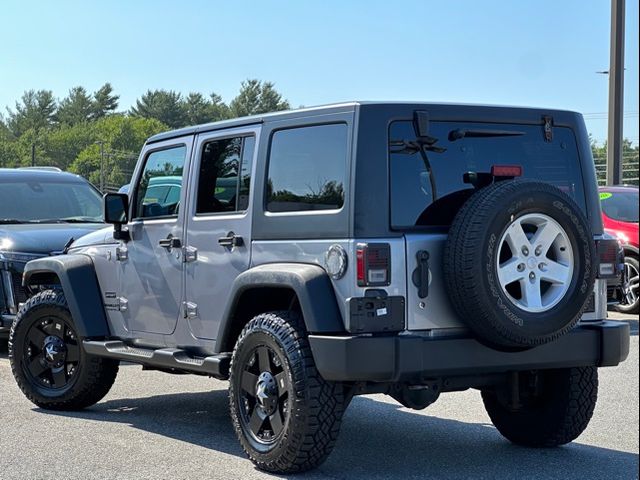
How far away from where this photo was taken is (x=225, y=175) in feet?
21.8

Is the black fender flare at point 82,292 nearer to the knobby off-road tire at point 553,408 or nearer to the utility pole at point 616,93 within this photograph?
the knobby off-road tire at point 553,408

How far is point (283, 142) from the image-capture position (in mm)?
6199

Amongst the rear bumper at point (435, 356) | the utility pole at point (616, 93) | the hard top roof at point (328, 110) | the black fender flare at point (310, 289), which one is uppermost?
the utility pole at point (616, 93)

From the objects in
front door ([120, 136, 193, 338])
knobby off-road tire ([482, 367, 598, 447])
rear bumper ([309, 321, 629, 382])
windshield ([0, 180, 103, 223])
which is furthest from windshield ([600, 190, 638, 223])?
rear bumper ([309, 321, 629, 382])

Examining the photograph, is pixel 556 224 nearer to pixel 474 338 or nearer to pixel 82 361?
pixel 474 338

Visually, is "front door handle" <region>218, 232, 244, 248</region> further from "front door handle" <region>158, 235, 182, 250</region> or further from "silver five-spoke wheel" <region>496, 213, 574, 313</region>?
"silver five-spoke wheel" <region>496, 213, 574, 313</region>

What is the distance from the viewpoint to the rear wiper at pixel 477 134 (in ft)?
19.3

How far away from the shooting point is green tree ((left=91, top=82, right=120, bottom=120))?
11375cm

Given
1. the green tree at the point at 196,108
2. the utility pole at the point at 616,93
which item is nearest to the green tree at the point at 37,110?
the green tree at the point at 196,108

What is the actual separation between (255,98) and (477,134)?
10208cm

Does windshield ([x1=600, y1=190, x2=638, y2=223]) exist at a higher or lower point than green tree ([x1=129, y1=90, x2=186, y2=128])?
lower

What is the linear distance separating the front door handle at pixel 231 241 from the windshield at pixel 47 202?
5.34 m

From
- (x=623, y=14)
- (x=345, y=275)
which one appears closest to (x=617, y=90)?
(x=623, y=14)

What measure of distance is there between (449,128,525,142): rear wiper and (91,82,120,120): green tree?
363 feet
